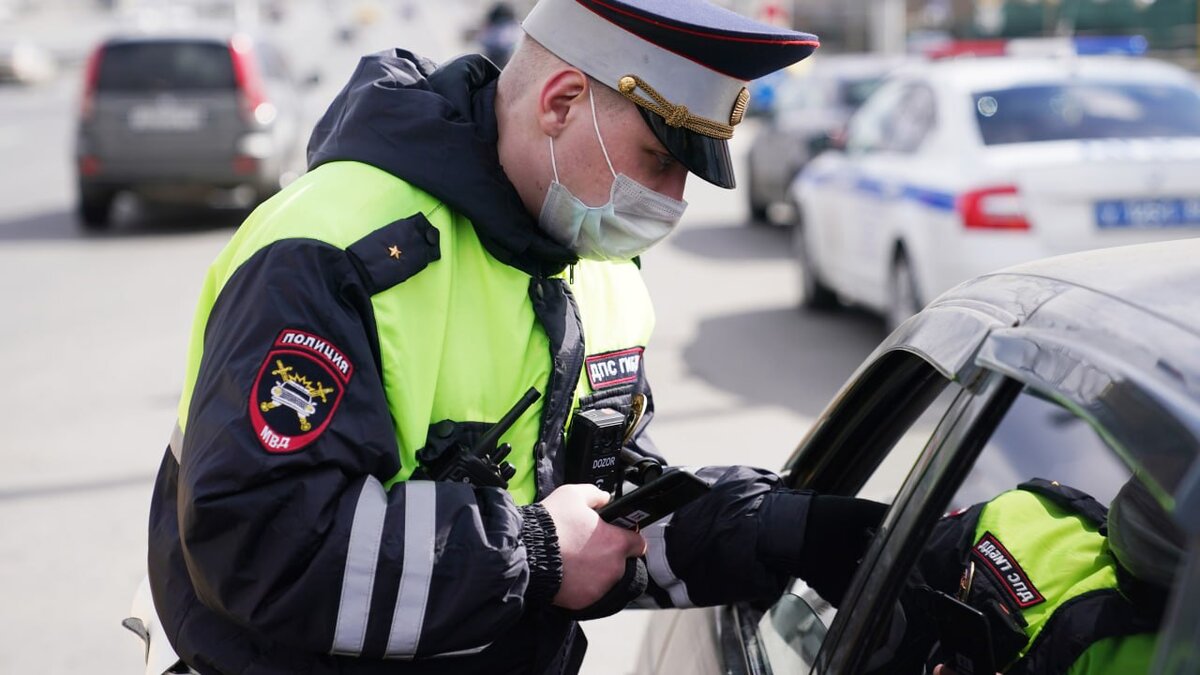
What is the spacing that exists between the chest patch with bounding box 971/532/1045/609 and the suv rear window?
446 inches

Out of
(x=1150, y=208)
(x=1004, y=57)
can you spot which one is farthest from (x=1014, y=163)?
(x=1004, y=57)

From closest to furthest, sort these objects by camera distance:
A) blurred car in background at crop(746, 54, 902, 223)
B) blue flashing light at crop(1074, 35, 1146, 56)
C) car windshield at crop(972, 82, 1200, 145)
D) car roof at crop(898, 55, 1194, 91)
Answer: car windshield at crop(972, 82, 1200, 145) → car roof at crop(898, 55, 1194, 91) → blue flashing light at crop(1074, 35, 1146, 56) → blurred car in background at crop(746, 54, 902, 223)

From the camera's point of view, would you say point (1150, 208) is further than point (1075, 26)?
No

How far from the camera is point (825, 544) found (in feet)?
6.88

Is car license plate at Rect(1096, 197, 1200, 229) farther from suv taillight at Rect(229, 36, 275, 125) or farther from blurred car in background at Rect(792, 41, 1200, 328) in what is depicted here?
suv taillight at Rect(229, 36, 275, 125)

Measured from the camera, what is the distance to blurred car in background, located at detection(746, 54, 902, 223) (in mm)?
12289

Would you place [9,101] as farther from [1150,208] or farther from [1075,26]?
[1150,208]

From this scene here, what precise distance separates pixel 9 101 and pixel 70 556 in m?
29.0

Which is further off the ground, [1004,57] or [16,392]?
[1004,57]

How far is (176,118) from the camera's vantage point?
12.4 metres

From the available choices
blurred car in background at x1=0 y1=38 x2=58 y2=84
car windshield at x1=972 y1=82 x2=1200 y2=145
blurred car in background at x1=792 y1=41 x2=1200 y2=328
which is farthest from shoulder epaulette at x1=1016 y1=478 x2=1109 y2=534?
blurred car in background at x1=0 y1=38 x2=58 y2=84

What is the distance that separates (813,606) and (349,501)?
0.77 meters

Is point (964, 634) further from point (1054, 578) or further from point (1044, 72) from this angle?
point (1044, 72)

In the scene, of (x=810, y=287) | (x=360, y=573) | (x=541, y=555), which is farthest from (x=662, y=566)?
(x=810, y=287)
